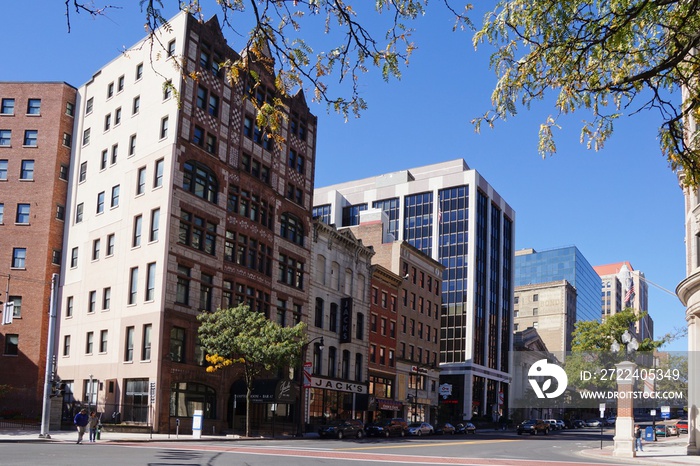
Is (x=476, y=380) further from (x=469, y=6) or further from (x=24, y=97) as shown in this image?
(x=469, y=6)

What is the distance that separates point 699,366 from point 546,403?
91.6 metres

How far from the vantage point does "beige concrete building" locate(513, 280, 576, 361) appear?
162 meters

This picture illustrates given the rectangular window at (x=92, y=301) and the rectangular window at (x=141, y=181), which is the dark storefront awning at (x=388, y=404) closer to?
the rectangular window at (x=92, y=301)

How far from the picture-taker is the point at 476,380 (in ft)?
355

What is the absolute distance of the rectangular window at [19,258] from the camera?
60.4 m

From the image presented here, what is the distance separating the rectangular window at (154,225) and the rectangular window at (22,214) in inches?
564

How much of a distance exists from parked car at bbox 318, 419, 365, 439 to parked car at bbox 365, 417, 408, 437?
455 centimetres

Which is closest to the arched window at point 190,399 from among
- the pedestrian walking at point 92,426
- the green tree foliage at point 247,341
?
the green tree foliage at point 247,341

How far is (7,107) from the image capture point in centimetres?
6359

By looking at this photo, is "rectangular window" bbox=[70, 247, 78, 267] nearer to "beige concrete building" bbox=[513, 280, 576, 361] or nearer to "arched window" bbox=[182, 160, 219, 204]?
"arched window" bbox=[182, 160, 219, 204]

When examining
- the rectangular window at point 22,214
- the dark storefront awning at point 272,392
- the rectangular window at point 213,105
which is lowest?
the dark storefront awning at point 272,392

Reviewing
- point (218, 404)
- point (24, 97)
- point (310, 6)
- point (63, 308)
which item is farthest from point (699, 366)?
point (24, 97)

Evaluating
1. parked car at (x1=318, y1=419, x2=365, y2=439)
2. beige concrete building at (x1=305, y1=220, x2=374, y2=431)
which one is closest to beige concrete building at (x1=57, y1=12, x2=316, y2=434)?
beige concrete building at (x1=305, y1=220, x2=374, y2=431)

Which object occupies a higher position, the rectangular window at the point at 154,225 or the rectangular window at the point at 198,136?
the rectangular window at the point at 198,136
